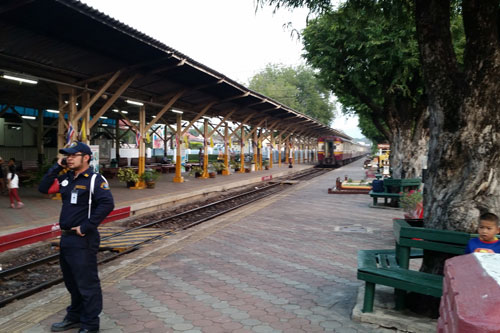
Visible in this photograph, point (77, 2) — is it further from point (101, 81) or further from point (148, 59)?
point (101, 81)

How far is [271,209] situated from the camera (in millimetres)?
12695

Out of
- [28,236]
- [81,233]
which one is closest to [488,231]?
[81,233]

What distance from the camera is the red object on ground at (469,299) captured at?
1738mm

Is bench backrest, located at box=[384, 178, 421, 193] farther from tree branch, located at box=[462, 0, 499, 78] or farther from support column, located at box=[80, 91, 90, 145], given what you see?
support column, located at box=[80, 91, 90, 145]

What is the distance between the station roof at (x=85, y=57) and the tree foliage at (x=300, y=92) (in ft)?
135

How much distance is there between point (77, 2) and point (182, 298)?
22.1 feet

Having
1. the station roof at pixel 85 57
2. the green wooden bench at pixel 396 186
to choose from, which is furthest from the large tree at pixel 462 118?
the green wooden bench at pixel 396 186

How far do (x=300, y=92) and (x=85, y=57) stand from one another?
5403cm

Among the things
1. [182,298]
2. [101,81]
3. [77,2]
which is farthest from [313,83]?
[182,298]

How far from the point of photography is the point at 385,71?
1443cm

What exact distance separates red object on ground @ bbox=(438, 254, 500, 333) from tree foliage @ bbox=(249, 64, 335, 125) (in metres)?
57.3

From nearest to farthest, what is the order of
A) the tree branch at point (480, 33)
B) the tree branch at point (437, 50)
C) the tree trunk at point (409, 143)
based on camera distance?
the tree branch at point (480, 33) < the tree branch at point (437, 50) < the tree trunk at point (409, 143)

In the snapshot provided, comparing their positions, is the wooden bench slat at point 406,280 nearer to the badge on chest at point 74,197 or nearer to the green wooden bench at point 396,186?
the badge on chest at point 74,197

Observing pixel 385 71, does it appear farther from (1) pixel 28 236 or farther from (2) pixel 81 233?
(2) pixel 81 233
